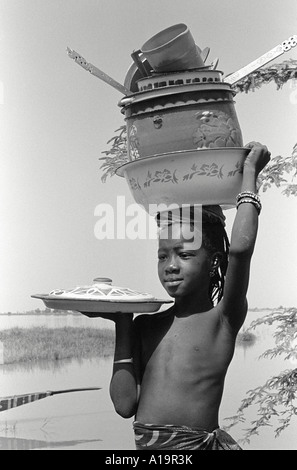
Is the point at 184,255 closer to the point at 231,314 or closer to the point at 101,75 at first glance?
the point at 231,314

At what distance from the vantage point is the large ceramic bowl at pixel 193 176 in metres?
1.54

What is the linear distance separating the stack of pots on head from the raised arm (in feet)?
0.11

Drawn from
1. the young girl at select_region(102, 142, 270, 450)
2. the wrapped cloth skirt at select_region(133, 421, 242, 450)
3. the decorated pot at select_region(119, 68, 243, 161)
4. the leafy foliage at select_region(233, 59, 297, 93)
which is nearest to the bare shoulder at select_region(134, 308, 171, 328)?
the young girl at select_region(102, 142, 270, 450)

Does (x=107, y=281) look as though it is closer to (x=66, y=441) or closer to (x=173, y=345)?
(x=173, y=345)

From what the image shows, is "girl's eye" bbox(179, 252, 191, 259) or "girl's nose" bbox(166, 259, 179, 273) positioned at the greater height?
"girl's eye" bbox(179, 252, 191, 259)

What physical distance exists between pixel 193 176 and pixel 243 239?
177 millimetres

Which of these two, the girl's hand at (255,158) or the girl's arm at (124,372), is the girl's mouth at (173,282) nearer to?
the girl's arm at (124,372)

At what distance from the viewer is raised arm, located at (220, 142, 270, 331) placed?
4.99 ft

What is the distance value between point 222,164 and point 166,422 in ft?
1.94

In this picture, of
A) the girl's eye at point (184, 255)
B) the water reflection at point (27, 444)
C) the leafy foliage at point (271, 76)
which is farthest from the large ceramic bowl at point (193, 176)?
the leafy foliage at point (271, 76)

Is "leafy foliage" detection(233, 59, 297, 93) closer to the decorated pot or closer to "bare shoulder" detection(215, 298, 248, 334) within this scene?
the decorated pot

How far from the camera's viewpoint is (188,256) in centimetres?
164

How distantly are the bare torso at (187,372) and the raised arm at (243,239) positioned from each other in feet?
0.22

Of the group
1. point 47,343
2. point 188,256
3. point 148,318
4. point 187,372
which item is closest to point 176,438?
point 187,372
